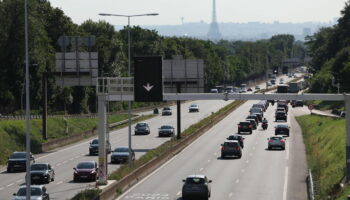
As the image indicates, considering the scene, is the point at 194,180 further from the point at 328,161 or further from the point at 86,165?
the point at 328,161

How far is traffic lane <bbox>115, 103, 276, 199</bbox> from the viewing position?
4831 cm

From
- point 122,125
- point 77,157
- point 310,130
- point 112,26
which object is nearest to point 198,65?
point 77,157

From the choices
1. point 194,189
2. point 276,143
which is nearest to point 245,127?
point 276,143

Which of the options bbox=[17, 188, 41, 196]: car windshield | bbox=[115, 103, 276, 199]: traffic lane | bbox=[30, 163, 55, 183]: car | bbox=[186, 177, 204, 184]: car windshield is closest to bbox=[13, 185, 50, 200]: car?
bbox=[17, 188, 41, 196]: car windshield

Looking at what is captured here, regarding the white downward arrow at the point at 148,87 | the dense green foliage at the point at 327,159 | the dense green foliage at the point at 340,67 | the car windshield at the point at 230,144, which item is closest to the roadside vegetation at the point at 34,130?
the car windshield at the point at 230,144

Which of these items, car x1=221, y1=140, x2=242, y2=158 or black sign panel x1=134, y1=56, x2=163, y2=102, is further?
car x1=221, y1=140, x2=242, y2=158

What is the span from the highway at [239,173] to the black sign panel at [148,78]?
5.30m

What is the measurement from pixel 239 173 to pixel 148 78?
14902 mm

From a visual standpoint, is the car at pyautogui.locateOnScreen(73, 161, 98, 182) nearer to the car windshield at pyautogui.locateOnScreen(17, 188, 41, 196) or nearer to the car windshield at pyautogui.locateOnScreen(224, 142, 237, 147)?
the car windshield at pyautogui.locateOnScreen(17, 188, 41, 196)

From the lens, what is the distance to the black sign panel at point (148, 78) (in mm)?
46406

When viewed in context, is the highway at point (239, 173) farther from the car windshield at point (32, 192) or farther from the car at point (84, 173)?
the car windshield at point (32, 192)

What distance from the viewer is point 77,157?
243 ft

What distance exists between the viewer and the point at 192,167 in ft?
209

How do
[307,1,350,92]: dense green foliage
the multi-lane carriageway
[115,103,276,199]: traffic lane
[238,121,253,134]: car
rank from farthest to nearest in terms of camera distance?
[307,1,350,92]: dense green foliage
[238,121,253,134]: car
the multi-lane carriageway
[115,103,276,199]: traffic lane
